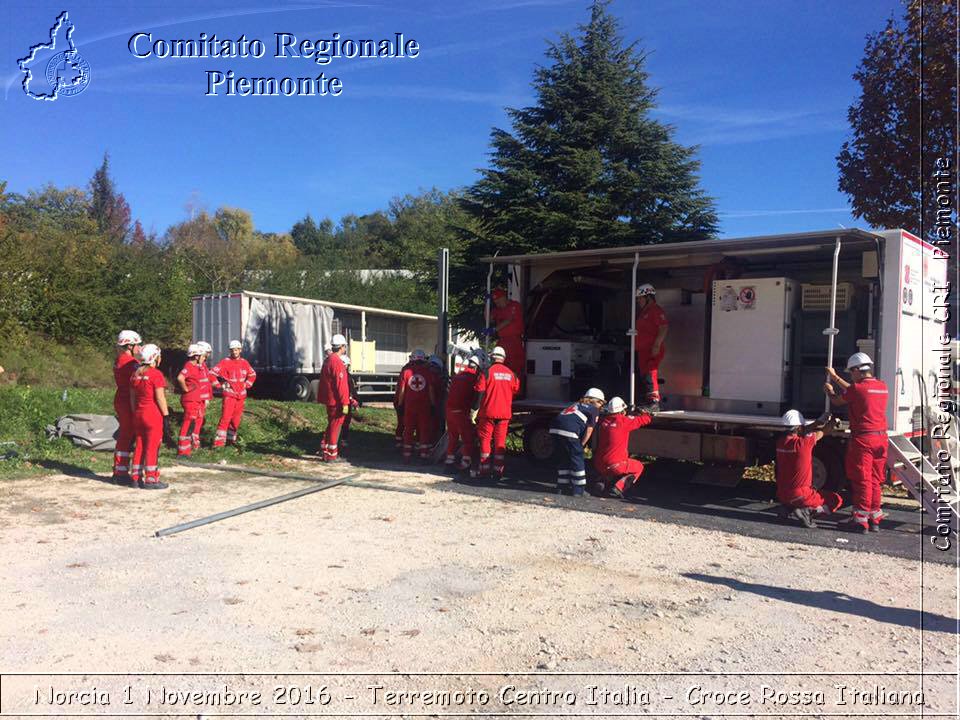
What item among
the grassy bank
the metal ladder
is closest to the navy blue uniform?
the metal ladder

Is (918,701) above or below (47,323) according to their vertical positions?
below

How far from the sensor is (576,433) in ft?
32.1

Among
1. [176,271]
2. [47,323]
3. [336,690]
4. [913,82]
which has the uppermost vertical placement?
[913,82]

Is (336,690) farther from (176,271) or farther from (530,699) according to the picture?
(176,271)

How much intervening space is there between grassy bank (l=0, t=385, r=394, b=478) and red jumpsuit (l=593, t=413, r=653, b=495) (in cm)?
468

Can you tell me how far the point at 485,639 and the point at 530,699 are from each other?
85 cm

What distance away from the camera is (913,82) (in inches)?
465

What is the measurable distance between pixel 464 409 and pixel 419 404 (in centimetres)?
121

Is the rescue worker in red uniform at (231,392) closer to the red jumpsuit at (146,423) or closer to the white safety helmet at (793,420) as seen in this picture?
the red jumpsuit at (146,423)

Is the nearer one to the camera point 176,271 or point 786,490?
point 786,490

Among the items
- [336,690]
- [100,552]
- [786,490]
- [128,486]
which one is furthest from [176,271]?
[336,690]

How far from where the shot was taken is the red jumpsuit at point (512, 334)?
12.1 metres

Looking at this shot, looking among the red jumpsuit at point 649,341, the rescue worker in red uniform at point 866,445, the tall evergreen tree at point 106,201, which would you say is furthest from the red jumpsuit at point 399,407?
the tall evergreen tree at point 106,201

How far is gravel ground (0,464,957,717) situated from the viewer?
181 inches
